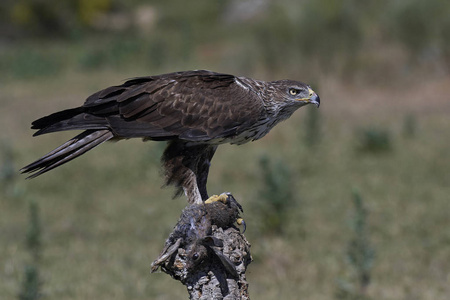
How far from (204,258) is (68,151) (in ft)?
3.91

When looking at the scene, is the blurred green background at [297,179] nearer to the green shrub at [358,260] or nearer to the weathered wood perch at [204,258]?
the green shrub at [358,260]

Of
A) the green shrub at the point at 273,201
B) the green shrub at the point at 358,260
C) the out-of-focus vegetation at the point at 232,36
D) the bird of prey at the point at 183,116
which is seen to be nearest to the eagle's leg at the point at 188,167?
the bird of prey at the point at 183,116

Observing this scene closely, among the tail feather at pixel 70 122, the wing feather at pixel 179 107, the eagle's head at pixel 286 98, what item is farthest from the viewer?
the eagle's head at pixel 286 98

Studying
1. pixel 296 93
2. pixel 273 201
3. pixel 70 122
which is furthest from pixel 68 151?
pixel 273 201

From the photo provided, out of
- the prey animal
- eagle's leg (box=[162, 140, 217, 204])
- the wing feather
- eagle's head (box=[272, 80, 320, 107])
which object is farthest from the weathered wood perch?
eagle's head (box=[272, 80, 320, 107])

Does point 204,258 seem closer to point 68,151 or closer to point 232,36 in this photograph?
point 68,151

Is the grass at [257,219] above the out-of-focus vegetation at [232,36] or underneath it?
underneath

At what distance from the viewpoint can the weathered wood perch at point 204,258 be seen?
3.26 metres

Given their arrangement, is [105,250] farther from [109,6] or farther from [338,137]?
[109,6]

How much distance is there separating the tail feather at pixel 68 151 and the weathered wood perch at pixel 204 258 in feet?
3.04

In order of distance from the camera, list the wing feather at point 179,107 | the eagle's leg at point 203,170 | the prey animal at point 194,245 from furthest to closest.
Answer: the eagle's leg at point 203,170, the wing feather at point 179,107, the prey animal at point 194,245

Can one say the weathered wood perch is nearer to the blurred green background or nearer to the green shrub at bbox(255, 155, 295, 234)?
the blurred green background

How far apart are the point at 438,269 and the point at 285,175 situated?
7.39ft

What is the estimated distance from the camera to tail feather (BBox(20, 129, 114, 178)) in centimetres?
382
